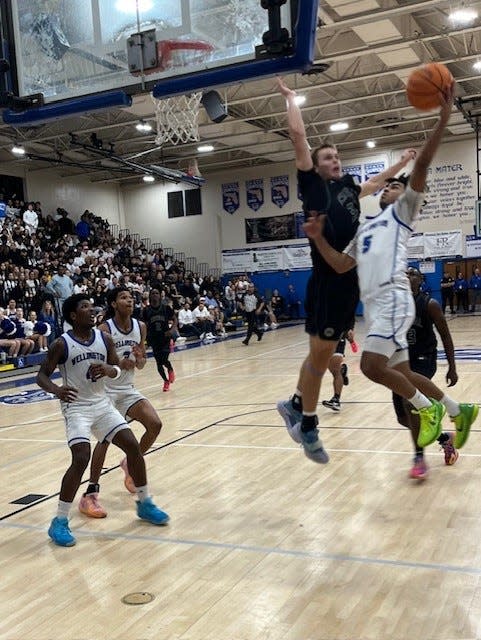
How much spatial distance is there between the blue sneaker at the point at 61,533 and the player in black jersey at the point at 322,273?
144cm

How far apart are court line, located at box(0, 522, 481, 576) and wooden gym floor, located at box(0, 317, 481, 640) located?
11mm

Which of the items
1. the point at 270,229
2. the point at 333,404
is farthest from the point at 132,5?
the point at 270,229

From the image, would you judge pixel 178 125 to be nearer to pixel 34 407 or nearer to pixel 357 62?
pixel 34 407

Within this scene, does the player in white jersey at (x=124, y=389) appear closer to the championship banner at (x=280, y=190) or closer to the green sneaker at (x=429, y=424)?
the green sneaker at (x=429, y=424)

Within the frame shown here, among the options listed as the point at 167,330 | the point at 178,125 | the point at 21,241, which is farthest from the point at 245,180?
the point at 167,330

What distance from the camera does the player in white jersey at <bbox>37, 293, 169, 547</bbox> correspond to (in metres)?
4.07

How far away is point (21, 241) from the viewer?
61.2ft

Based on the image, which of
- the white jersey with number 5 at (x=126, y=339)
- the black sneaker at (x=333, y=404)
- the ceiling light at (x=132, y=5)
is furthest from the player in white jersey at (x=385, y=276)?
the black sneaker at (x=333, y=404)

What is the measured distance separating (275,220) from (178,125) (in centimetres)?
1534

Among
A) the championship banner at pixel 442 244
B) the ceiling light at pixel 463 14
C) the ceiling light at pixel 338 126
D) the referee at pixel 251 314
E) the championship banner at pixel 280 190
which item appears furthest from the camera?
the championship banner at pixel 280 190

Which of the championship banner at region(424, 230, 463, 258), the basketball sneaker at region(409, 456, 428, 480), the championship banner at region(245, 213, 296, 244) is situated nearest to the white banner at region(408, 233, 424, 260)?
the championship banner at region(424, 230, 463, 258)

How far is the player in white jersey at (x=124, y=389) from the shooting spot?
4.49m

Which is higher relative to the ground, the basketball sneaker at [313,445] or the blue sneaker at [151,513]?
the basketball sneaker at [313,445]

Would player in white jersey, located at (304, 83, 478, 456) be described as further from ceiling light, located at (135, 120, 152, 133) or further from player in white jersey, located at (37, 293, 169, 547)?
ceiling light, located at (135, 120, 152, 133)
